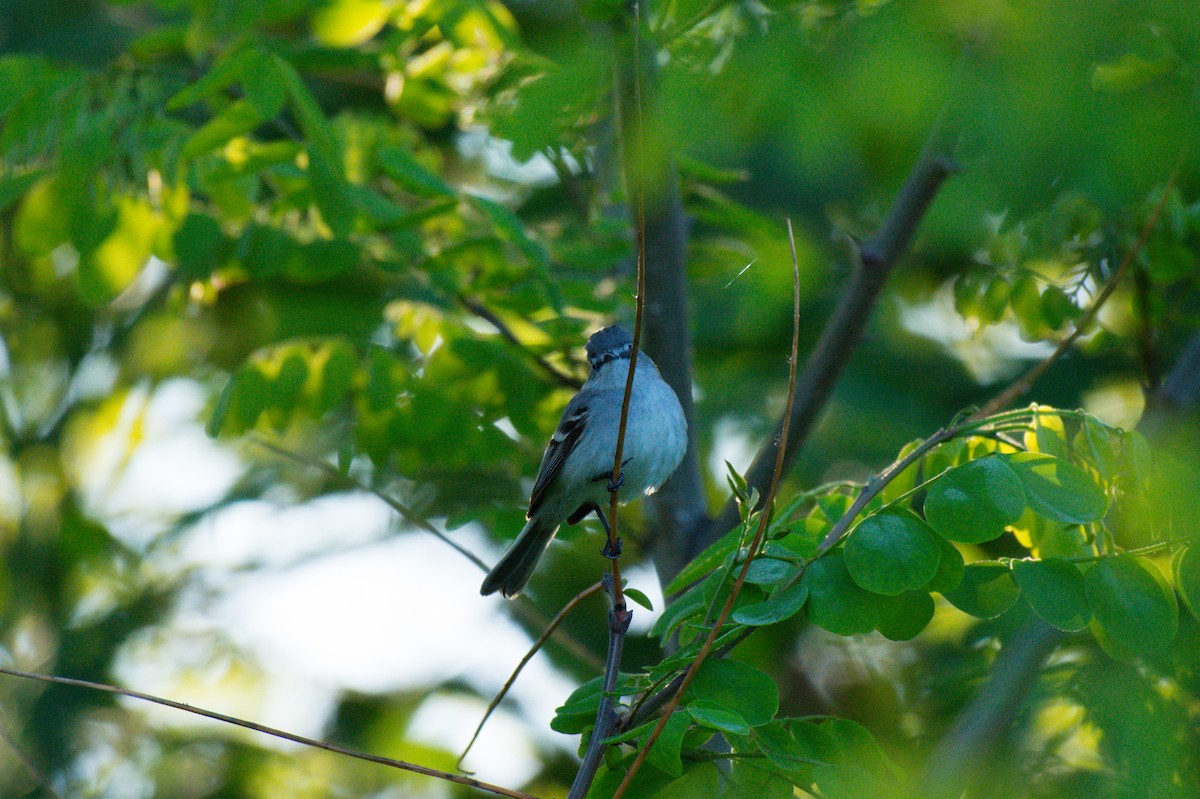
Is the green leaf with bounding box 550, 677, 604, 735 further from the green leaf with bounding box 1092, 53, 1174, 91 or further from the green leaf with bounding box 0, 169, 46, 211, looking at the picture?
the green leaf with bounding box 0, 169, 46, 211

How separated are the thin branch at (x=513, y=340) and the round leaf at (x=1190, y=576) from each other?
292 cm

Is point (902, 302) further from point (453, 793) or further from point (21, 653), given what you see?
point (21, 653)

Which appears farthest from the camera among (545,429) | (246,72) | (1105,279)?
(545,429)

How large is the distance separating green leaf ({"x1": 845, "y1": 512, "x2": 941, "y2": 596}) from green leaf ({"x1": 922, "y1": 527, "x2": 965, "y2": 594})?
19 mm

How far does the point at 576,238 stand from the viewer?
5.45 m

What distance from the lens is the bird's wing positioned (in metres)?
4.35

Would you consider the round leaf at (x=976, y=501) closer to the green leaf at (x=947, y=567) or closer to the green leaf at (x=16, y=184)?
the green leaf at (x=947, y=567)

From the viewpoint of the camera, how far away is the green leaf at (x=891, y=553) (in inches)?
87.3

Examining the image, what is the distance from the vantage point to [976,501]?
2.28m

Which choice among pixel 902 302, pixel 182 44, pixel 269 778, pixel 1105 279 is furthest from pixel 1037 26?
pixel 269 778

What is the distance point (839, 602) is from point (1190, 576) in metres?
0.69

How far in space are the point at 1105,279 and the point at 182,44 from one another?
166 inches

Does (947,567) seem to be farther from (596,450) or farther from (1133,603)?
(596,450)

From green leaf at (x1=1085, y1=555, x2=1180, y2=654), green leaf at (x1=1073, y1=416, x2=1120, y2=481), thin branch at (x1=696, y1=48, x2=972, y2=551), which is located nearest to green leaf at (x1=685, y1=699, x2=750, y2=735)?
green leaf at (x1=1085, y1=555, x2=1180, y2=654)
